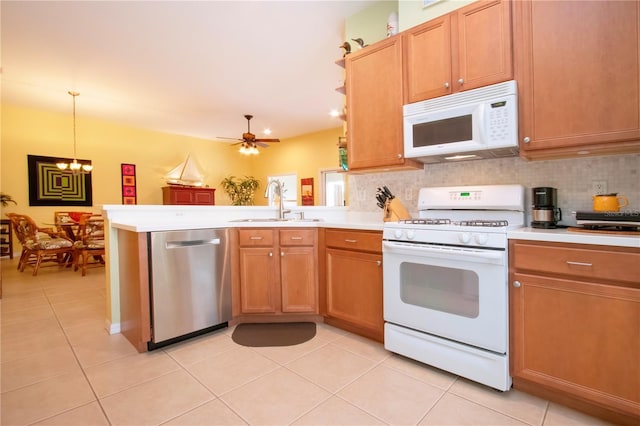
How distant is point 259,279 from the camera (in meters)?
2.58

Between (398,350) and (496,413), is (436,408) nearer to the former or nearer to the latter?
(496,413)

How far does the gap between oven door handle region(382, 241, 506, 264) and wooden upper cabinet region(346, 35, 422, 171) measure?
2.25 feet

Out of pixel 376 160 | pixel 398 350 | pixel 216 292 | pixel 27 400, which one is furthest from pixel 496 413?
pixel 27 400

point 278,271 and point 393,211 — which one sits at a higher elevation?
point 393,211

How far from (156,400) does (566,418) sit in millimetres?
1956

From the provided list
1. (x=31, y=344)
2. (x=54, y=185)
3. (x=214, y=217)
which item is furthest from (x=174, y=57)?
(x=54, y=185)

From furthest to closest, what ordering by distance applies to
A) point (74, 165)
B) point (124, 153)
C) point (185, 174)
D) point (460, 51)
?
point (185, 174) < point (124, 153) < point (74, 165) < point (460, 51)

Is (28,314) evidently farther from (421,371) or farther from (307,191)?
(307,191)

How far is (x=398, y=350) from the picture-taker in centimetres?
199

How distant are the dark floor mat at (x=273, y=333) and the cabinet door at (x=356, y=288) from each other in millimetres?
247

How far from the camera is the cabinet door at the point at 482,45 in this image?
1.84m

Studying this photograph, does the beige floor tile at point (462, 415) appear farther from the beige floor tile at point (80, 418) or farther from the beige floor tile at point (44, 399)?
the beige floor tile at point (44, 399)

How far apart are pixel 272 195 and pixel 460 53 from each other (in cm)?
205

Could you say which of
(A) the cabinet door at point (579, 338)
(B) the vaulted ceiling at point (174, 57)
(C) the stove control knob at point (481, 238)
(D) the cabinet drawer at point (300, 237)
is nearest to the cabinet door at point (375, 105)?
(D) the cabinet drawer at point (300, 237)
